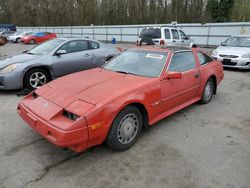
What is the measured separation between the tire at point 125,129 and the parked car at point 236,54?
24.5 feet

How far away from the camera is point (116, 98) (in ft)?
10.6

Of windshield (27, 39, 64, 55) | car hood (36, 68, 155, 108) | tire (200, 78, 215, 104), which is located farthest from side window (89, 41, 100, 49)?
tire (200, 78, 215, 104)

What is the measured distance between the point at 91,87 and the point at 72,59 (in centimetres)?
380

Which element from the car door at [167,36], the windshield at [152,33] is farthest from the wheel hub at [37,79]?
the car door at [167,36]

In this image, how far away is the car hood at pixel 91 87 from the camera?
10.8ft

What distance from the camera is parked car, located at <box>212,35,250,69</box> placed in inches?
372

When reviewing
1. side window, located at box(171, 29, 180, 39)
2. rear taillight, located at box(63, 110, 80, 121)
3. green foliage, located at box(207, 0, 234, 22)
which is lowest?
rear taillight, located at box(63, 110, 80, 121)

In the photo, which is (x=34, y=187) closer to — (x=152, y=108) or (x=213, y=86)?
(x=152, y=108)

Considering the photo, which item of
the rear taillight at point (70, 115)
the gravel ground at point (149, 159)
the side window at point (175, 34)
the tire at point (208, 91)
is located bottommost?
the gravel ground at point (149, 159)

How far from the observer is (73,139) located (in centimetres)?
284

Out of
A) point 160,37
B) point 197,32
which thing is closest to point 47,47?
point 160,37

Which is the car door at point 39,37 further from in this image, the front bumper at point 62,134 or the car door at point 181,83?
the front bumper at point 62,134

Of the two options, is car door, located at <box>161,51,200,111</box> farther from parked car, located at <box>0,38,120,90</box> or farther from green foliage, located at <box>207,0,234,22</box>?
green foliage, located at <box>207,0,234,22</box>

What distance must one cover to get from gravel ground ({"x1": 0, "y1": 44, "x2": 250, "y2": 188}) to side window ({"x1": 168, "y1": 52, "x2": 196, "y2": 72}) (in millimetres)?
1014
